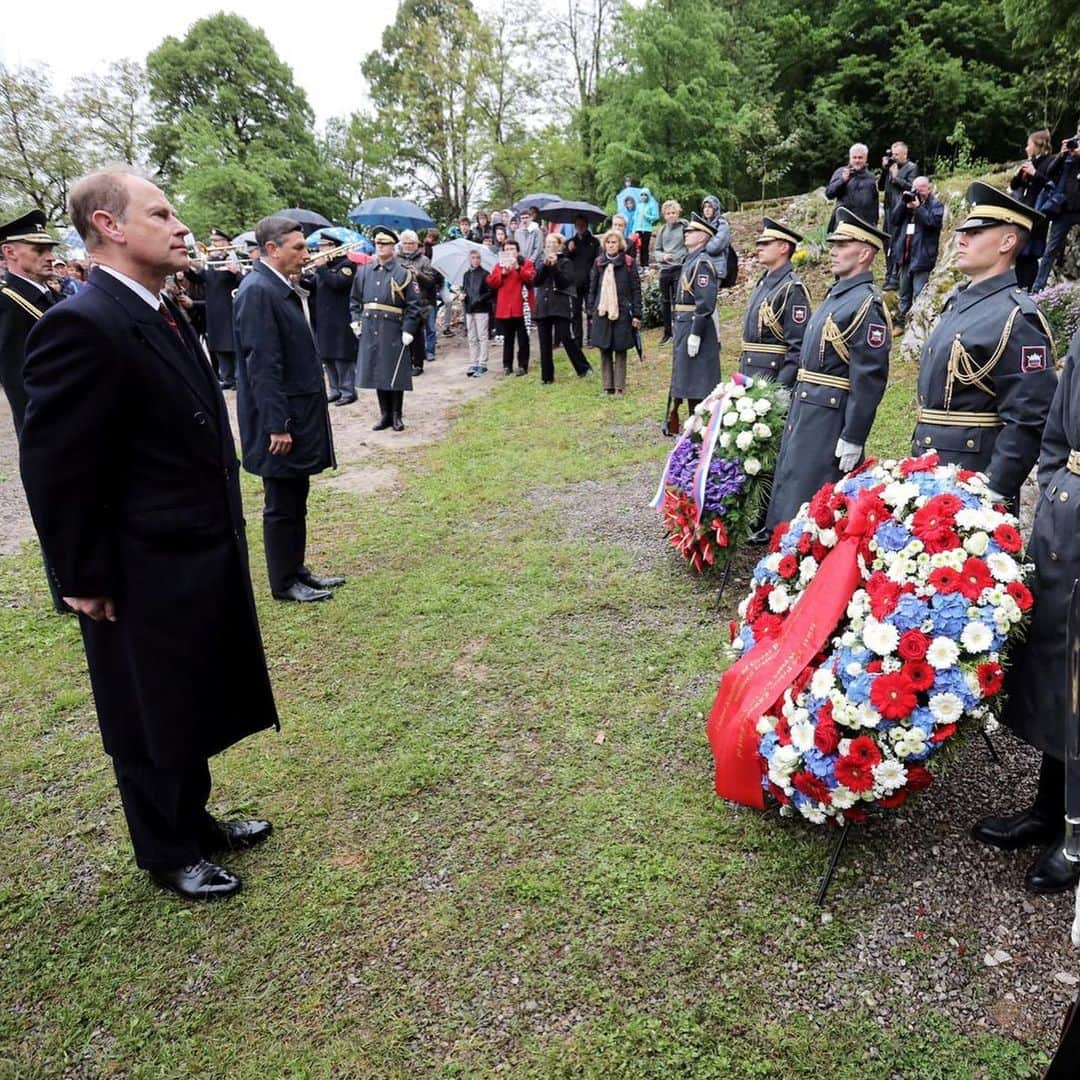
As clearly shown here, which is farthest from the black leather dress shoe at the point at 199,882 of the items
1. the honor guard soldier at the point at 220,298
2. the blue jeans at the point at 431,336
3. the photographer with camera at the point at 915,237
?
the blue jeans at the point at 431,336

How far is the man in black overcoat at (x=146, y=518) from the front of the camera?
7.39 feet

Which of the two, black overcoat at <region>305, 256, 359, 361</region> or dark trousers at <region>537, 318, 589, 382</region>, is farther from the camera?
dark trousers at <region>537, 318, 589, 382</region>

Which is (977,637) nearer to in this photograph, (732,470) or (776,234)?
(732,470)

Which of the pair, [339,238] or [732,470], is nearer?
[732,470]

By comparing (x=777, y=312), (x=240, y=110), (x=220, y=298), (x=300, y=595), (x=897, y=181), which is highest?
(x=240, y=110)

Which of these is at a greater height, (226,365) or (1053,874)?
(226,365)

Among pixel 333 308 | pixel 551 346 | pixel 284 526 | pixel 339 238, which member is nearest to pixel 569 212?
pixel 551 346

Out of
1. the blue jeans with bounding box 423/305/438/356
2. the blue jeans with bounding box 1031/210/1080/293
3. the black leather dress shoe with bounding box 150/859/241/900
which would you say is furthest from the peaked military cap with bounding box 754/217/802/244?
the blue jeans with bounding box 423/305/438/356

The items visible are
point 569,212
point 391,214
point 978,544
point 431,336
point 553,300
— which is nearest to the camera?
point 978,544

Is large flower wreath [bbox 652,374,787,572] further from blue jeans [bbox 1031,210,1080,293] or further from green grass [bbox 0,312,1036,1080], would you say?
blue jeans [bbox 1031,210,1080,293]

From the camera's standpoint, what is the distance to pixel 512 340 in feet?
41.7

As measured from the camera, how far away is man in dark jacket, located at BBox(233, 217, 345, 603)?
182 inches

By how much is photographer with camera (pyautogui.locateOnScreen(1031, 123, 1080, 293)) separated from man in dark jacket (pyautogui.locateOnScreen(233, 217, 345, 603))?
8.12 metres

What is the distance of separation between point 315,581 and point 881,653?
3855 mm
